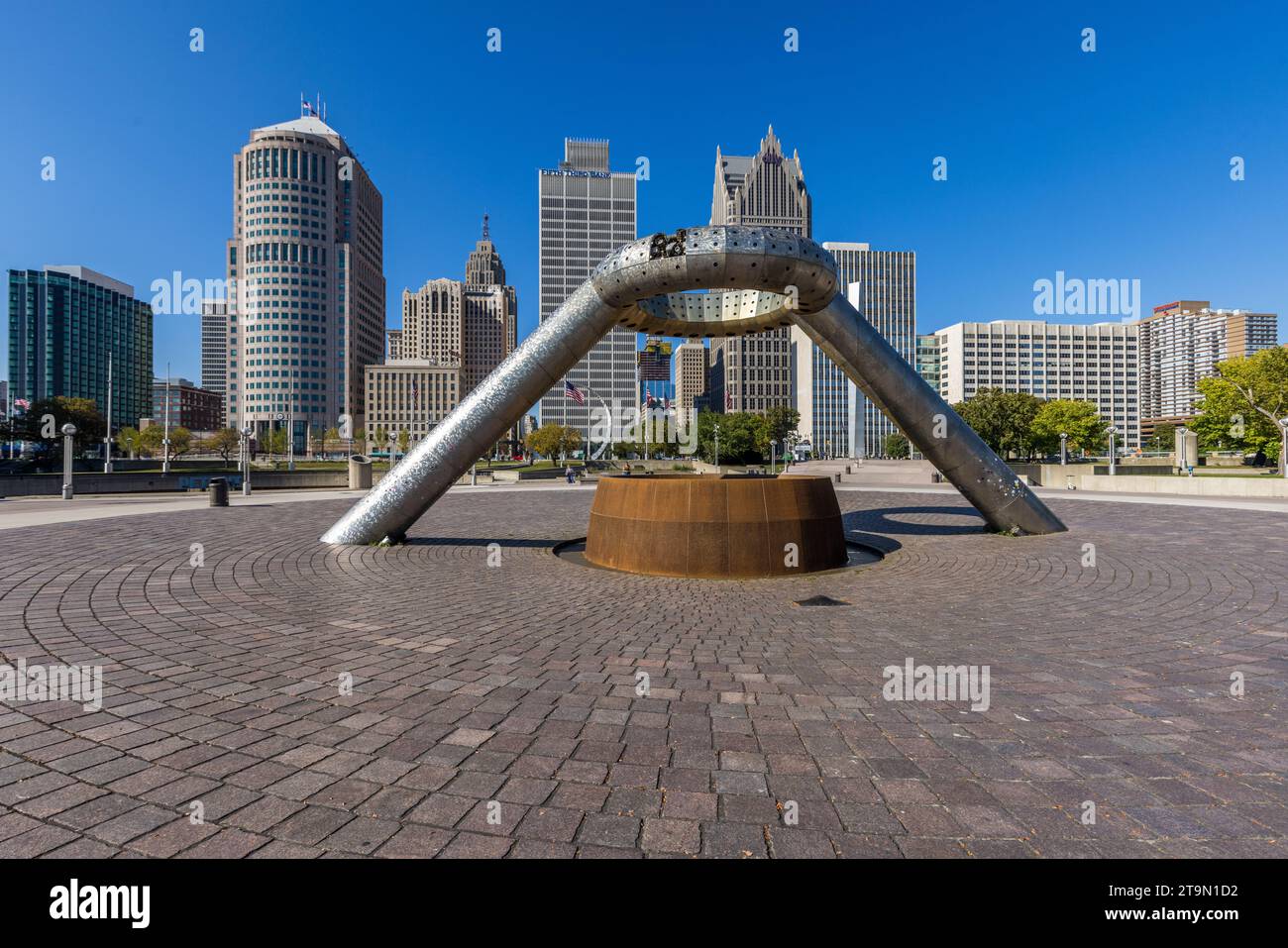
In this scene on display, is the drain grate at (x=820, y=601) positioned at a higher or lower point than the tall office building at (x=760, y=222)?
lower

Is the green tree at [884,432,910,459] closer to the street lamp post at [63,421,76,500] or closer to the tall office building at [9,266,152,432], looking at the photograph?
the street lamp post at [63,421,76,500]

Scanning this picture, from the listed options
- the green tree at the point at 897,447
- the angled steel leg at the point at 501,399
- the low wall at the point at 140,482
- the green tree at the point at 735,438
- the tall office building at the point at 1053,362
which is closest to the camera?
the angled steel leg at the point at 501,399

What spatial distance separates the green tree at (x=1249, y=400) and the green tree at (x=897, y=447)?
233 feet

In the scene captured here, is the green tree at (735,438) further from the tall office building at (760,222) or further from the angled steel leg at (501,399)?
the angled steel leg at (501,399)

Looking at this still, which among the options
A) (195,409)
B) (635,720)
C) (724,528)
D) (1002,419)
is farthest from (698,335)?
(195,409)

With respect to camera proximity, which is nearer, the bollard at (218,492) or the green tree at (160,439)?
the bollard at (218,492)

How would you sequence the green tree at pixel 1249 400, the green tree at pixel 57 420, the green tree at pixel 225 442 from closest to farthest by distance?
the green tree at pixel 1249 400 < the green tree at pixel 57 420 < the green tree at pixel 225 442

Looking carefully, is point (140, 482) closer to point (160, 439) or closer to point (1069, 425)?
point (160, 439)

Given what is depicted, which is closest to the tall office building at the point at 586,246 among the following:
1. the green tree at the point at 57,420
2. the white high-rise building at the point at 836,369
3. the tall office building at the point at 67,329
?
the white high-rise building at the point at 836,369

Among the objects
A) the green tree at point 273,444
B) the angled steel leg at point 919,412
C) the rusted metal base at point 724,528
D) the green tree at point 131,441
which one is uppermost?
the green tree at point 273,444

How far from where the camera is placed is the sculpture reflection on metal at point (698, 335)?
10.2m

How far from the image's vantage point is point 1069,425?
7806 cm

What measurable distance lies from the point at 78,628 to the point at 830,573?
34.9 ft

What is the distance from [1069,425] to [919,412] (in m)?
84.7
